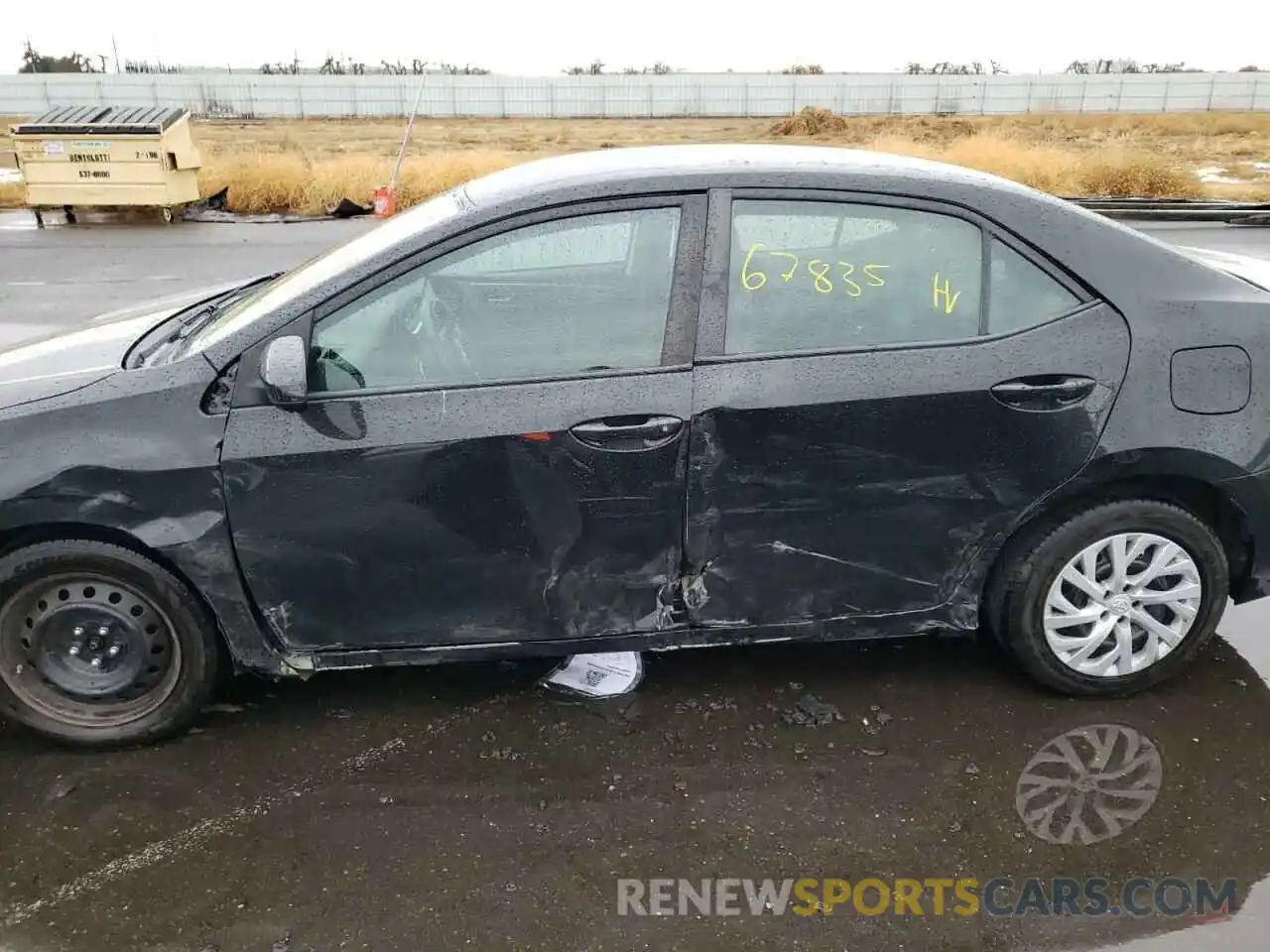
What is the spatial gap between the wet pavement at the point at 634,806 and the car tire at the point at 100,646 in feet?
0.39

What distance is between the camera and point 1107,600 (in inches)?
124

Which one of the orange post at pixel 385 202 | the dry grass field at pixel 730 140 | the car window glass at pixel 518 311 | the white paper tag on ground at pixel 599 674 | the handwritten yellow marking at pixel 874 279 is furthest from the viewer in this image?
the dry grass field at pixel 730 140

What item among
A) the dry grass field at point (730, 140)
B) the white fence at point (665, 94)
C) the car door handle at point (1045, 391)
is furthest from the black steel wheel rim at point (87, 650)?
the white fence at point (665, 94)

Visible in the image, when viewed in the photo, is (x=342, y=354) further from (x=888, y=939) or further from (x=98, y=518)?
(x=888, y=939)

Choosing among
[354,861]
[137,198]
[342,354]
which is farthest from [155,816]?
[137,198]

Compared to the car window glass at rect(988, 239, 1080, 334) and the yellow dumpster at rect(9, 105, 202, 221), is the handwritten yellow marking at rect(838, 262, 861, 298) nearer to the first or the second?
the car window glass at rect(988, 239, 1080, 334)

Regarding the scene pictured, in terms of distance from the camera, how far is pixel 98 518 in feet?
9.20

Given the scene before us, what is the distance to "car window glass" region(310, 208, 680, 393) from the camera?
9.33ft

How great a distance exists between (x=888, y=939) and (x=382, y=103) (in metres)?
59.5

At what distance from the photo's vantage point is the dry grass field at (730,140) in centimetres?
1830

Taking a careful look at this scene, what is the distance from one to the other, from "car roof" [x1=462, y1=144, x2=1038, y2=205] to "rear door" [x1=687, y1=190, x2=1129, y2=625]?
95mm

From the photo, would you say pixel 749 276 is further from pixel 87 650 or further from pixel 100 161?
pixel 100 161

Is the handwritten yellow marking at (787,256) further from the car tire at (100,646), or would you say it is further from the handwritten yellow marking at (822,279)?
the car tire at (100,646)

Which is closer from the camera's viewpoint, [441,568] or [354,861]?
[354,861]
